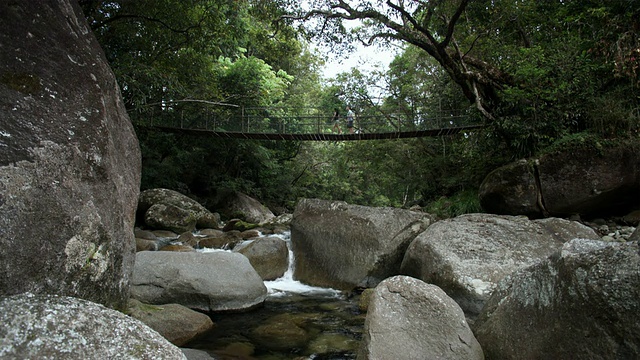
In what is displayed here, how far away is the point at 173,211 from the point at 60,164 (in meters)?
9.01

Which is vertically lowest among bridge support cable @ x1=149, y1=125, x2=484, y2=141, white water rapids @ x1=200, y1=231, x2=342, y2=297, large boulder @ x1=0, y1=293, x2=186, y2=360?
white water rapids @ x1=200, y1=231, x2=342, y2=297

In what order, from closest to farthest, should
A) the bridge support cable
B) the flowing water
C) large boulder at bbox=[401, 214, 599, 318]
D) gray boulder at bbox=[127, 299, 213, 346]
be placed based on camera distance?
1. gray boulder at bbox=[127, 299, 213, 346]
2. the flowing water
3. large boulder at bbox=[401, 214, 599, 318]
4. the bridge support cable

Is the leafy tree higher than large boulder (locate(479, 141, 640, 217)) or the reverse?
higher

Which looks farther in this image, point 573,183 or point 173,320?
point 573,183

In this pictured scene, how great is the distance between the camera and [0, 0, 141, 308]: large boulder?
7.29ft

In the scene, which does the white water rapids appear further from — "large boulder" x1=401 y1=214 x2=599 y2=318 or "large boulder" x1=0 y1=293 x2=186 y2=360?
"large boulder" x1=0 y1=293 x2=186 y2=360

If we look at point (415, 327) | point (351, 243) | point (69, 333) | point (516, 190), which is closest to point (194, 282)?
point (351, 243)

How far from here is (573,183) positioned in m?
7.64

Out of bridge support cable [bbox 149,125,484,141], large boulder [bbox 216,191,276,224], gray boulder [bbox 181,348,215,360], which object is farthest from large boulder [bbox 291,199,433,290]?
large boulder [bbox 216,191,276,224]

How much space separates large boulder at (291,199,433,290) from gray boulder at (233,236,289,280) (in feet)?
0.97

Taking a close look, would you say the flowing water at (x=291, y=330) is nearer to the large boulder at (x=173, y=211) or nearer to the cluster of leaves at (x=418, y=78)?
the cluster of leaves at (x=418, y=78)

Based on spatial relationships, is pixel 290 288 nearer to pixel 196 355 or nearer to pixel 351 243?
pixel 351 243

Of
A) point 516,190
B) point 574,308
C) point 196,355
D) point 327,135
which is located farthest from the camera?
point 327,135

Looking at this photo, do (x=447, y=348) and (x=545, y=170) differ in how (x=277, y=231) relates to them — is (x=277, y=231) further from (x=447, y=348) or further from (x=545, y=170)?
(x=447, y=348)
